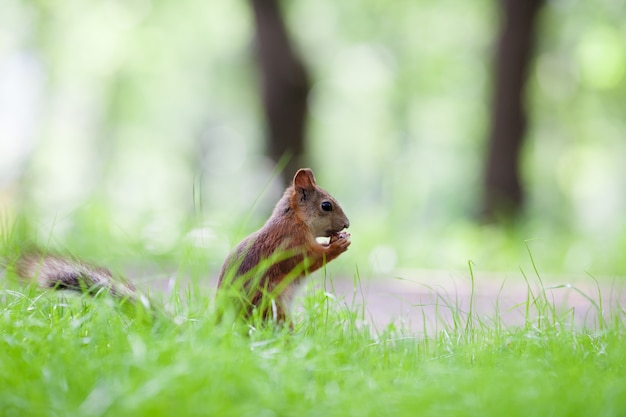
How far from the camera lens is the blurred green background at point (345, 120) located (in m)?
8.15

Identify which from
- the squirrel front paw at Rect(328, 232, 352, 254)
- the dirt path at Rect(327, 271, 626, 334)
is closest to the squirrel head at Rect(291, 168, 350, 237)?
the squirrel front paw at Rect(328, 232, 352, 254)

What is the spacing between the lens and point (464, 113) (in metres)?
19.5

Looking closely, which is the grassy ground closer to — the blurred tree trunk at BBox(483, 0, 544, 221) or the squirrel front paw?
the squirrel front paw

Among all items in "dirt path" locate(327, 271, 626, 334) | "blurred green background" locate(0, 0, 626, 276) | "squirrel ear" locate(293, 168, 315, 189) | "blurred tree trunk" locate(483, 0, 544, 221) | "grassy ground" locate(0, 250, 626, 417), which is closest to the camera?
"grassy ground" locate(0, 250, 626, 417)

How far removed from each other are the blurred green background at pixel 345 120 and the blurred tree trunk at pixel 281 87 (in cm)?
27

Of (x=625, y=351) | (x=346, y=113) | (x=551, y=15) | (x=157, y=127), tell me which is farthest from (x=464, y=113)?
(x=625, y=351)

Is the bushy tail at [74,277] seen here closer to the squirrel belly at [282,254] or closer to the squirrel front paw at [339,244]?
the squirrel belly at [282,254]

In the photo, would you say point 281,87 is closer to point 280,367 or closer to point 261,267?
point 261,267

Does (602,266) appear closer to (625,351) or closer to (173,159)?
(625,351)

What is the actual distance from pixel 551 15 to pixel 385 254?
6.51m

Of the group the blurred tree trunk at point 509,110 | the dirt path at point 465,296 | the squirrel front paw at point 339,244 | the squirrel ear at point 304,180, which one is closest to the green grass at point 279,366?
the squirrel front paw at point 339,244

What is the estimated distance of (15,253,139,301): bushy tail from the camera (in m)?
2.78

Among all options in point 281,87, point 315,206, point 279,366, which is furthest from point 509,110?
point 279,366

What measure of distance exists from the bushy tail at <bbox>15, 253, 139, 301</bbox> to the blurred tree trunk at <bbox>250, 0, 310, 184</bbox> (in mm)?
5509
